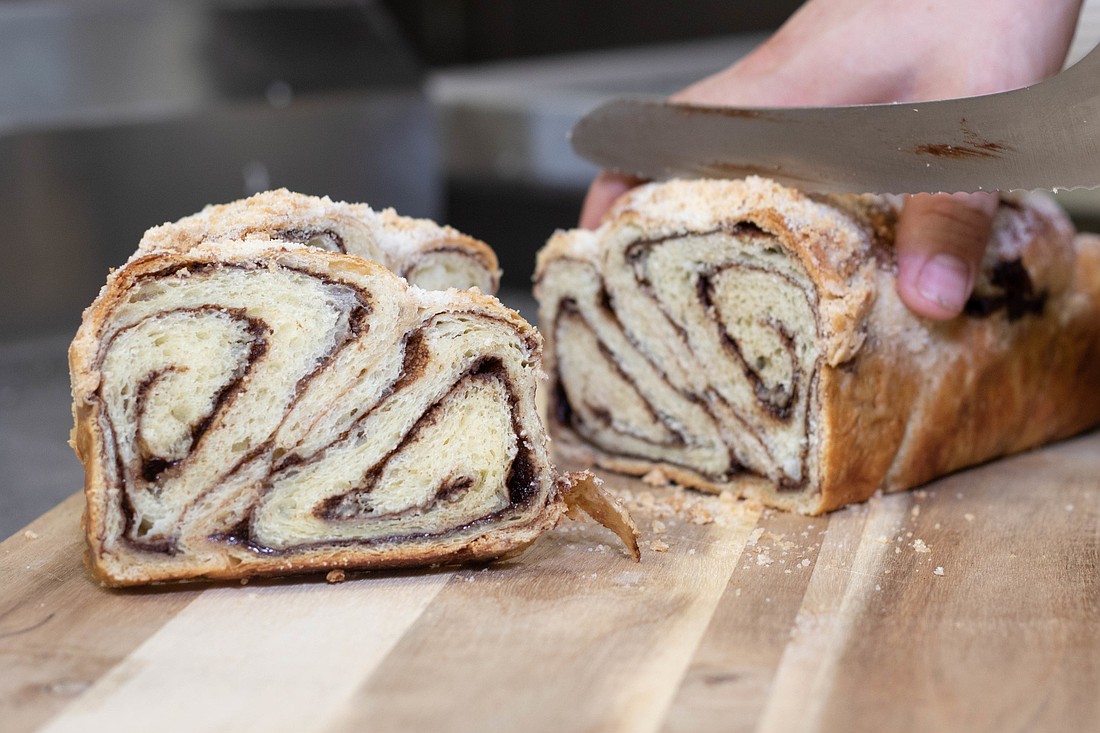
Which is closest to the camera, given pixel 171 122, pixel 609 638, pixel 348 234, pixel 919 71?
pixel 609 638

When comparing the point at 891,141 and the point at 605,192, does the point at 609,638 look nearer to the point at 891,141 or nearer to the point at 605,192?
the point at 891,141

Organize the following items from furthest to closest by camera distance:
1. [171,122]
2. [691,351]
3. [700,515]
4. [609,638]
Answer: [171,122]
[691,351]
[700,515]
[609,638]

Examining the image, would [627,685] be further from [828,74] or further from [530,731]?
[828,74]

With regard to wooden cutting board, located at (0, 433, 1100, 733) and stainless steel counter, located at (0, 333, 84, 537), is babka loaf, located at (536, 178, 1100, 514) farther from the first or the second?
stainless steel counter, located at (0, 333, 84, 537)

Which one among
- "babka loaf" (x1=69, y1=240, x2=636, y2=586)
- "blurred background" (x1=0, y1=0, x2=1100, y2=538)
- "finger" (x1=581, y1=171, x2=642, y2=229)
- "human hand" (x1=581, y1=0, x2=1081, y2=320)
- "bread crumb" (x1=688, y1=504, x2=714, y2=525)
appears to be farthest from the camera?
"blurred background" (x1=0, y1=0, x2=1100, y2=538)

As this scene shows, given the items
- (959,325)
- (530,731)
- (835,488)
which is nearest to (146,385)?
(530,731)

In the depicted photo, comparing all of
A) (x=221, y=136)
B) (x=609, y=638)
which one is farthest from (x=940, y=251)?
(x=221, y=136)

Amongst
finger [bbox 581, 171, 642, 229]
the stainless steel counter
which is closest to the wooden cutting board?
the stainless steel counter
